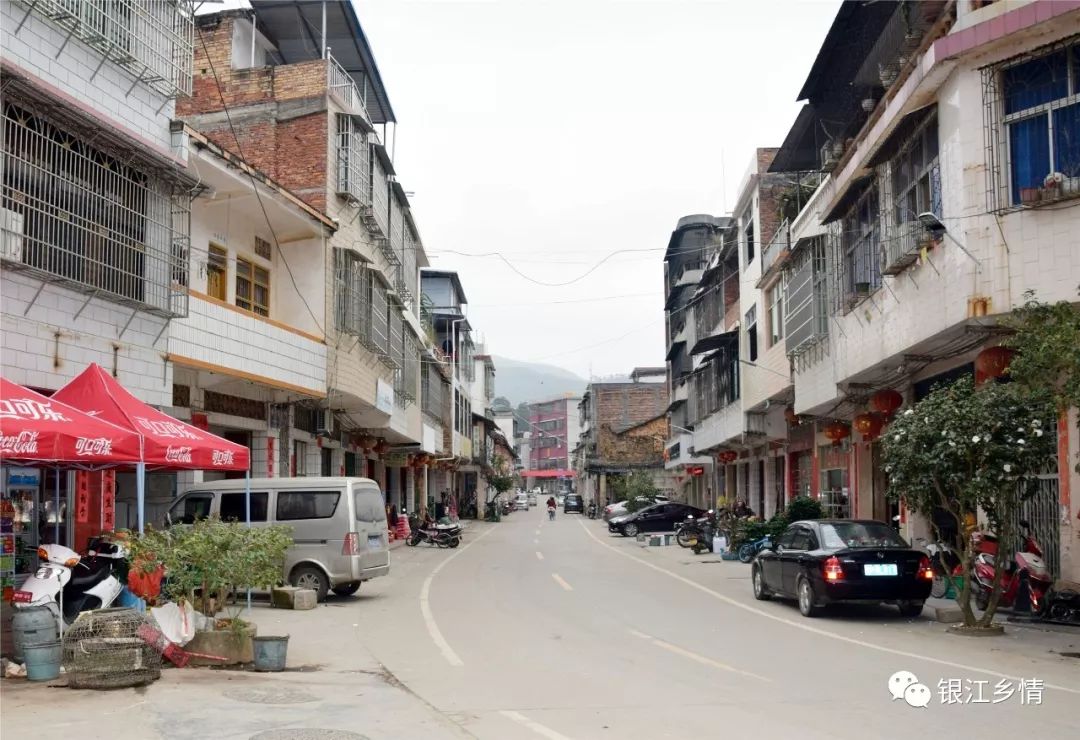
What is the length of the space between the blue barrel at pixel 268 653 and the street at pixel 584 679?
0.23 m

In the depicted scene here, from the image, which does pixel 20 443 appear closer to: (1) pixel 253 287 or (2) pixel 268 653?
(2) pixel 268 653

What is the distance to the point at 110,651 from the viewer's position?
8695 mm

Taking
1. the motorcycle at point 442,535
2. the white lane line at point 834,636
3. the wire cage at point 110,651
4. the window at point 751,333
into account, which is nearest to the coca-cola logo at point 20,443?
the wire cage at point 110,651

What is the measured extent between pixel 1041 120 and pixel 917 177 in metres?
2.77

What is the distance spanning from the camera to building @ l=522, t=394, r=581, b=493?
150 m

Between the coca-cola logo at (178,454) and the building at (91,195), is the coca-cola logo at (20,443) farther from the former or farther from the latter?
the building at (91,195)

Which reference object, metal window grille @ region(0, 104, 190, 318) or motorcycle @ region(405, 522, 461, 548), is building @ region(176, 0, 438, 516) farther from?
motorcycle @ region(405, 522, 461, 548)

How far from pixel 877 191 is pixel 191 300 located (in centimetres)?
1222

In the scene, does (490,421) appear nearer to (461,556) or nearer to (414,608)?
(461,556)

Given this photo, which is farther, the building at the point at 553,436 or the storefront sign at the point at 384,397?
the building at the point at 553,436

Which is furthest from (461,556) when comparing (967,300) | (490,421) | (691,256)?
(490,421)

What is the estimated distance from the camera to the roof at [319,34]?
25.1 m

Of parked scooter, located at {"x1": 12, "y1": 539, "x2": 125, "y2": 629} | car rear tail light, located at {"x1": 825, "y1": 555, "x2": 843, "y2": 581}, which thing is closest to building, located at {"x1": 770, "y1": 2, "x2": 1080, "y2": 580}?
car rear tail light, located at {"x1": 825, "y1": 555, "x2": 843, "y2": 581}

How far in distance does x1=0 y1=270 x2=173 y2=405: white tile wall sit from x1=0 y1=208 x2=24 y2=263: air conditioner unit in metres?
0.24
